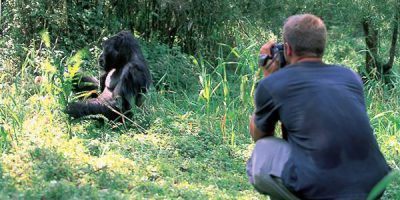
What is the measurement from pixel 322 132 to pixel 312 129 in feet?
0.15

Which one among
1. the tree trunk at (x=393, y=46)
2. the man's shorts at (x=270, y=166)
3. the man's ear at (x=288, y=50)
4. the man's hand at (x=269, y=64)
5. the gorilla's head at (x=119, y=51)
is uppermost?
the man's ear at (x=288, y=50)

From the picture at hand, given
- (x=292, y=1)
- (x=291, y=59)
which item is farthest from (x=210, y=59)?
(x=291, y=59)

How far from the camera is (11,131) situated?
483 cm

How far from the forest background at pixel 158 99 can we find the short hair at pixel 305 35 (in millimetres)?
746

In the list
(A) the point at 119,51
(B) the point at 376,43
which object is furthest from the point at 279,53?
(B) the point at 376,43

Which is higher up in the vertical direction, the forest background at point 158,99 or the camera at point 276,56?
the camera at point 276,56

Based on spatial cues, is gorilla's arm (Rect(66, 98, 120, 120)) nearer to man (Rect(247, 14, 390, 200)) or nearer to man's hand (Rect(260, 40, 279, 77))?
man's hand (Rect(260, 40, 279, 77))

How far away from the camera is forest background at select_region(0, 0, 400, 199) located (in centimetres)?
399

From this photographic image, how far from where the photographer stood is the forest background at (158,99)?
3988mm

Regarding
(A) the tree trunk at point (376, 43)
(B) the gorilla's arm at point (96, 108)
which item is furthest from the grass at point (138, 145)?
(A) the tree trunk at point (376, 43)

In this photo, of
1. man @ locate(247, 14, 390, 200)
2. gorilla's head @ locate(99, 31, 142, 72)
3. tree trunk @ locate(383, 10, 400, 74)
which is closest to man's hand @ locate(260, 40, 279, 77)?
man @ locate(247, 14, 390, 200)

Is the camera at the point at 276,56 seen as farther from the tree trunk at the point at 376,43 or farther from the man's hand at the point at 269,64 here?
the tree trunk at the point at 376,43

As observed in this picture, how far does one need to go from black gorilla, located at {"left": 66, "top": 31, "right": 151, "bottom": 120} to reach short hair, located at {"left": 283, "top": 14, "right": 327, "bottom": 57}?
3.13 m

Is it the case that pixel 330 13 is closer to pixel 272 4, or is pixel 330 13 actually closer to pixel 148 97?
pixel 272 4
